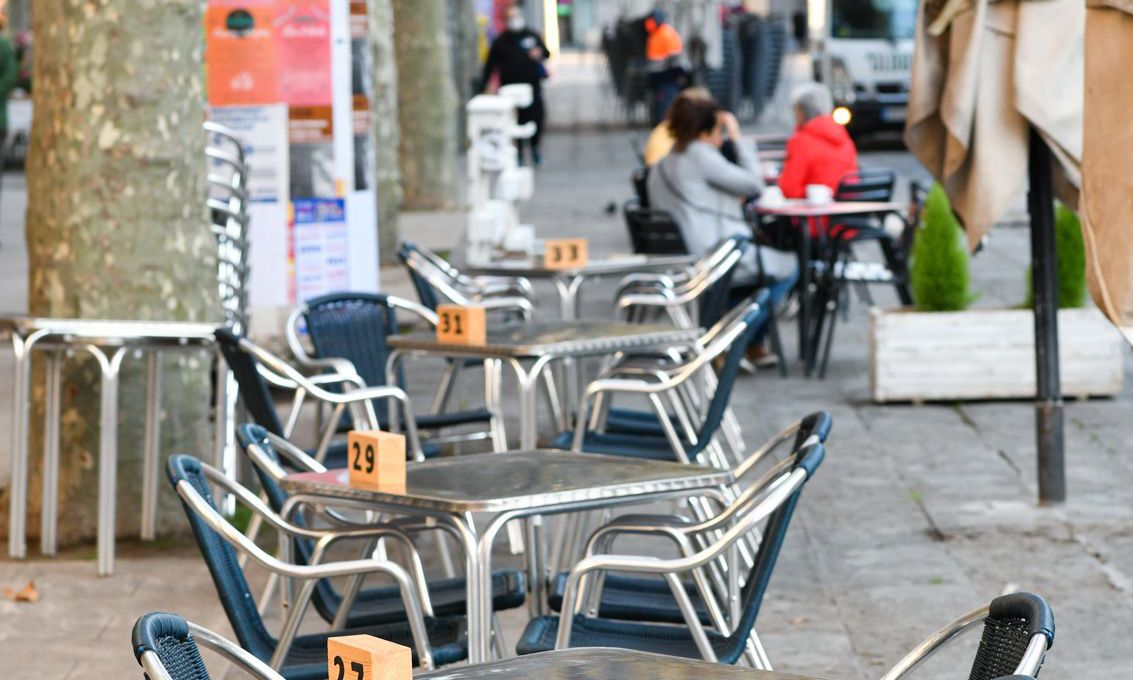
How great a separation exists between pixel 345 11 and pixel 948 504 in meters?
4.22

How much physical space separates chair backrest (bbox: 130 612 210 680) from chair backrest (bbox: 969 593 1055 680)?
1.18 metres

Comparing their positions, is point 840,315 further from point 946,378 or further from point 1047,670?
point 1047,670

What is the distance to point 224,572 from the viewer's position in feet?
12.8

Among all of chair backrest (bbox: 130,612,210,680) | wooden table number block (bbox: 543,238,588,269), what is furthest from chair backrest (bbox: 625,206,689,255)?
chair backrest (bbox: 130,612,210,680)

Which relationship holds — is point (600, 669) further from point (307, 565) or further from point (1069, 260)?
point (1069, 260)

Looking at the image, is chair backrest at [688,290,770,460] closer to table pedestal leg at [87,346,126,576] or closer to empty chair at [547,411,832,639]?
empty chair at [547,411,832,639]

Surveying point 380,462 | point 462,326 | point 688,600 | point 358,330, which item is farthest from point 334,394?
point 688,600

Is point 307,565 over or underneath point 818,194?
underneath

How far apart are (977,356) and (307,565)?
5.49 metres

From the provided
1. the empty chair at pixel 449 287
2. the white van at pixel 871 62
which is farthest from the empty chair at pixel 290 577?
the white van at pixel 871 62

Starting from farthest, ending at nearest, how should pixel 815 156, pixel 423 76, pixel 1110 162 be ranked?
pixel 423 76 → pixel 815 156 → pixel 1110 162

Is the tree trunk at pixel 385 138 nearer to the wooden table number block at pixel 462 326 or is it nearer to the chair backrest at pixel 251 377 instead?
the wooden table number block at pixel 462 326

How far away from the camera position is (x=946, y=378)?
351 inches

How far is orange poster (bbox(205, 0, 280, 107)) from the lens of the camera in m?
9.41
